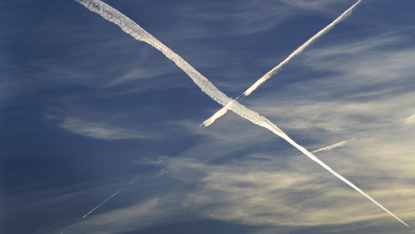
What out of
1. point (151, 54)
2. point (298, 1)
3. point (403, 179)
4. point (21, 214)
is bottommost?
point (21, 214)

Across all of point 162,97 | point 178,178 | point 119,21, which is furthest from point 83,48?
point 178,178

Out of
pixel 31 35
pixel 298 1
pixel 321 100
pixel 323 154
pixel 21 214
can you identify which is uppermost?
pixel 298 1

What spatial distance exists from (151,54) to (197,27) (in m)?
0.57

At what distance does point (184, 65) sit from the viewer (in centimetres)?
352

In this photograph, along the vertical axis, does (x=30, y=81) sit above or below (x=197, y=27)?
below

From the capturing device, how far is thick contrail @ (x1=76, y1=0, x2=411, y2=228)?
3.48 m

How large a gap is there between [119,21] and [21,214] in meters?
2.29

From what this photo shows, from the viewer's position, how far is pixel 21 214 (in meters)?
3.48

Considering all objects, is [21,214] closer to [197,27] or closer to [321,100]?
[197,27]

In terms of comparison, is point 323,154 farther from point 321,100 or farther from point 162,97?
point 162,97

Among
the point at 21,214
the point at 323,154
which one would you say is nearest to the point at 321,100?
the point at 323,154

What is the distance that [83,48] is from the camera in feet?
11.5

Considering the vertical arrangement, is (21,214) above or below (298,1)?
below

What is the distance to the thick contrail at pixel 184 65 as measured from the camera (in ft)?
11.4
